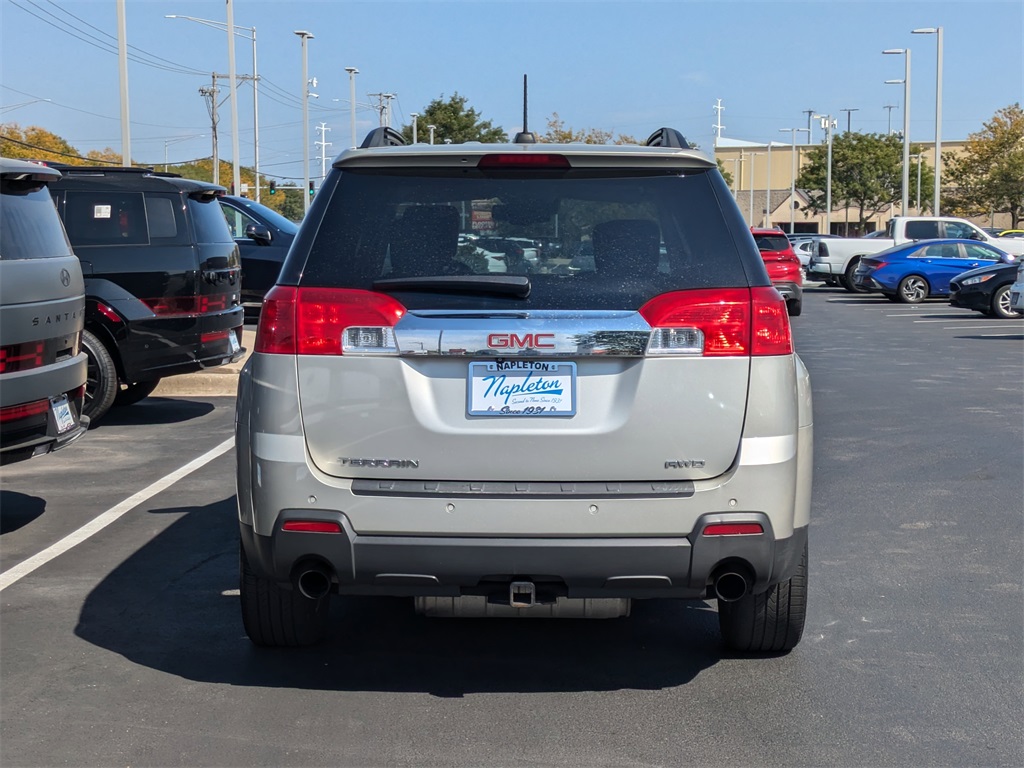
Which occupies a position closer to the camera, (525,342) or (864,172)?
(525,342)

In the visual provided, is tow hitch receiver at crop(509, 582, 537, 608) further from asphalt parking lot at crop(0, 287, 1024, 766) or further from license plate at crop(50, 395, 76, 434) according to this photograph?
license plate at crop(50, 395, 76, 434)

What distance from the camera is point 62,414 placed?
6.77m

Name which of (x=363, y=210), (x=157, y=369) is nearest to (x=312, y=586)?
(x=363, y=210)

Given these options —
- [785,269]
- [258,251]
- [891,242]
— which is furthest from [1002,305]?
[258,251]

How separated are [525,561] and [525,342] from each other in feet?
2.27

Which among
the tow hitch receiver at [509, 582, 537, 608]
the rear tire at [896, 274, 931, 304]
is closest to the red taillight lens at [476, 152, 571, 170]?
the tow hitch receiver at [509, 582, 537, 608]

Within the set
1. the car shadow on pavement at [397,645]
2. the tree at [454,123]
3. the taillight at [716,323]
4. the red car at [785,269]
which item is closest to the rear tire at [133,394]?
the car shadow on pavement at [397,645]

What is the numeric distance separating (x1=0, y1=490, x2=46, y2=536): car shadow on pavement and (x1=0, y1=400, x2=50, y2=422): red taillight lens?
86cm

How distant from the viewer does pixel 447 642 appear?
5.07 meters

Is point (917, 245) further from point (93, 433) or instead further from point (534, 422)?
point (534, 422)

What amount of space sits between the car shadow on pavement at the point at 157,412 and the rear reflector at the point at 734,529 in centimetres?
797

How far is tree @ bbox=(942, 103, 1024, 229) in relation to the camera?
226 ft

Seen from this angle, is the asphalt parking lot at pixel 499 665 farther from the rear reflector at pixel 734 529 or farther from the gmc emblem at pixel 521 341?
the gmc emblem at pixel 521 341

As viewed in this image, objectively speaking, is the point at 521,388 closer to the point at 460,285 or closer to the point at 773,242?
the point at 460,285
